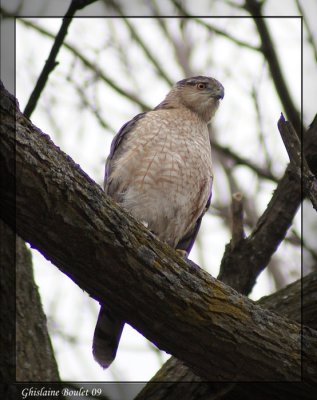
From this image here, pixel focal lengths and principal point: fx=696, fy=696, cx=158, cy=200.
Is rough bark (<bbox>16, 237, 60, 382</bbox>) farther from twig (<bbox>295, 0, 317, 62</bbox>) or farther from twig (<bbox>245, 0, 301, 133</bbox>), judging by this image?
twig (<bbox>295, 0, 317, 62</bbox>)

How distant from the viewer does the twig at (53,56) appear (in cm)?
462

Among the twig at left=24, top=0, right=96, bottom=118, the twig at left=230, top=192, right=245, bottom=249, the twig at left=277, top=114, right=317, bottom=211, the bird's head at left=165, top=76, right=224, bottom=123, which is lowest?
the twig at left=277, top=114, right=317, bottom=211

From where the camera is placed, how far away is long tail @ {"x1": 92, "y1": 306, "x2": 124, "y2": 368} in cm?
472

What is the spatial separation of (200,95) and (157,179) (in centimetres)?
149

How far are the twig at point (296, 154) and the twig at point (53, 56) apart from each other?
1.62 meters

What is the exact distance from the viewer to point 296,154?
401cm

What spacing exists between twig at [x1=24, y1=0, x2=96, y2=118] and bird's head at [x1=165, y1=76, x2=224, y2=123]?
5.48 ft

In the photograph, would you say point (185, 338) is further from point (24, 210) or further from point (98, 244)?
point (24, 210)

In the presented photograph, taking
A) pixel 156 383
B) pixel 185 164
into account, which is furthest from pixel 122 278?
pixel 185 164

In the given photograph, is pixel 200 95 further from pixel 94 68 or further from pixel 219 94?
pixel 94 68

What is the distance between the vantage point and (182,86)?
6.42 meters

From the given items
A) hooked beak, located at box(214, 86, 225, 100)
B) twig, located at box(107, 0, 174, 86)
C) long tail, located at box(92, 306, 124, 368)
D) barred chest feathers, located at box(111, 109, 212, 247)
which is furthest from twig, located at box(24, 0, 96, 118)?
twig, located at box(107, 0, 174, 86)

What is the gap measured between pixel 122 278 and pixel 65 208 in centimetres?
49

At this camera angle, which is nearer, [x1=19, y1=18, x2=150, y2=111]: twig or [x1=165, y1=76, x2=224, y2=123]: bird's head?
[x1=165, y1=76, x2=224, y2=123]: bird's head
